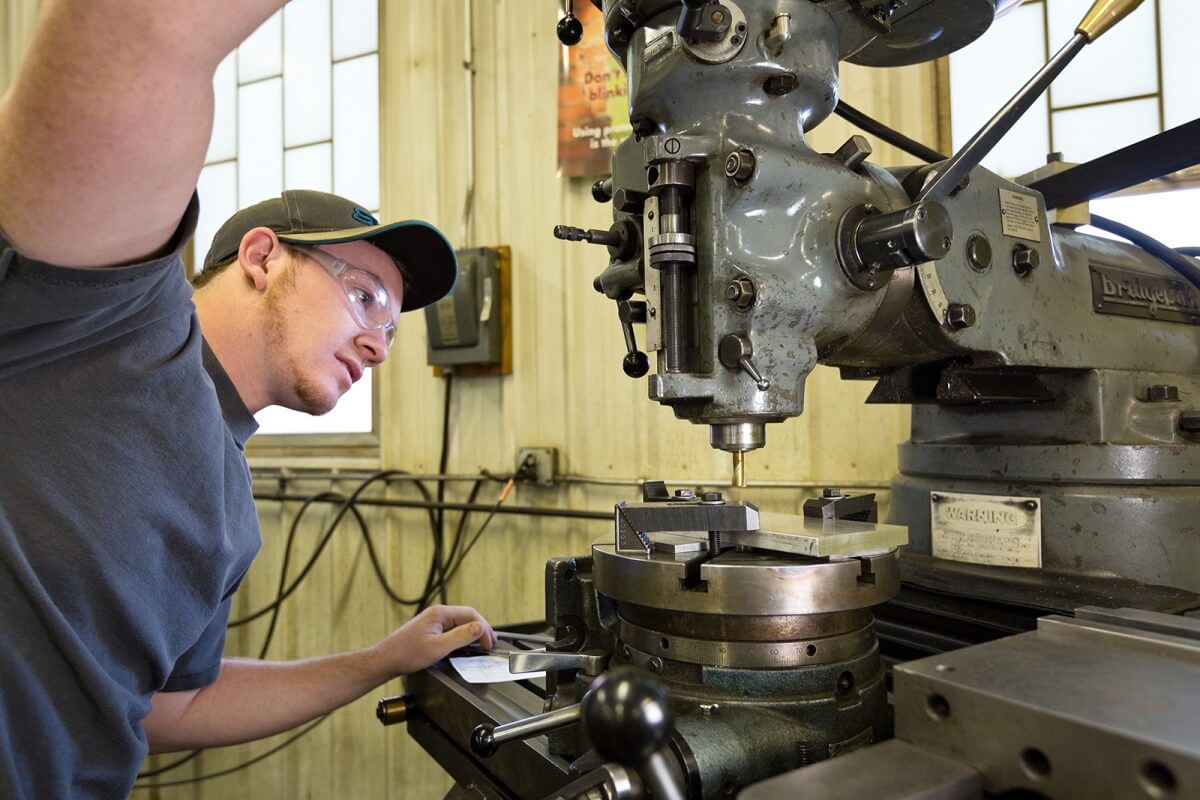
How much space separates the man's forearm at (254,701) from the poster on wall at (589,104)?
1357 mm

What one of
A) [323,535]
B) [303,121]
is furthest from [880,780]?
[303,121]

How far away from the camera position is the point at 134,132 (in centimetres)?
43

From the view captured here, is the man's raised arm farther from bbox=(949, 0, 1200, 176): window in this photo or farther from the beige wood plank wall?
bbox=(949, 0, 1200, 176): window

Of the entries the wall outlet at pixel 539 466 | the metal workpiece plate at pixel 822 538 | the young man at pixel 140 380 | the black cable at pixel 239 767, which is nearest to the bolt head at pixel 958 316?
the metal workpiece plate at pixel 822 538

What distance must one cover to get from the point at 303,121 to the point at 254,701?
7.35ft

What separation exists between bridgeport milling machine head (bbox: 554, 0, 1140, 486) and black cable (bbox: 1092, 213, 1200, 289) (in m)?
0.41

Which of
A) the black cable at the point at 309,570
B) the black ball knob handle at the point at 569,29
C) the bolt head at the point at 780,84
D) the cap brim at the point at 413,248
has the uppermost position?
the black ball knob handle at the point at 569,29

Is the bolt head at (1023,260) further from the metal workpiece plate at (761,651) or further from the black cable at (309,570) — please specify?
the black cable at (309,570)

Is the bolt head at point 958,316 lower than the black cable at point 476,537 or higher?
higher

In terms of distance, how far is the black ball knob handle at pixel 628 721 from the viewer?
15.4 inches

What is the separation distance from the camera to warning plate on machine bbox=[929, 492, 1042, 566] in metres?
0.91

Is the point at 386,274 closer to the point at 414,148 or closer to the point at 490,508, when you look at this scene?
the point at 490,508

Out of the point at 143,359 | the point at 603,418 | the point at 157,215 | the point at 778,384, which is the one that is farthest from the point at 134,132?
the point at 603,418

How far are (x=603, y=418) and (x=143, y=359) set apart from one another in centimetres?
142
